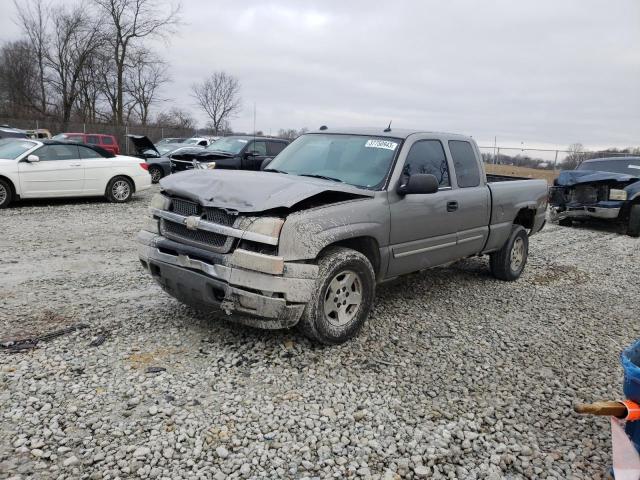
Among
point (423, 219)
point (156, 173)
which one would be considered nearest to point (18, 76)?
point (156, 173)

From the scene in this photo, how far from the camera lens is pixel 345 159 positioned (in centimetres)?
482

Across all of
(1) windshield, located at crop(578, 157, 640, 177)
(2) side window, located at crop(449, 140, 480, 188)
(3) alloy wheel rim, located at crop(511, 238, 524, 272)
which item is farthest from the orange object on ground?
(1) windshield, located at crop(578, 157, 640, 177)

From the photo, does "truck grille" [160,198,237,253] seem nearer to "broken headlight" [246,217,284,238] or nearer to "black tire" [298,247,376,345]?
"broken headlight" [246,217,284,238]

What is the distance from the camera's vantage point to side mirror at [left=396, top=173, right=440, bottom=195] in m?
4.33

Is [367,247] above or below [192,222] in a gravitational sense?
below

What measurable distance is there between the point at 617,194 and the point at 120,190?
460 inches

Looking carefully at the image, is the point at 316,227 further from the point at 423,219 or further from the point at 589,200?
the point at 589,200

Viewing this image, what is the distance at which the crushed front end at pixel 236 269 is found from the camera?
11.6 feet

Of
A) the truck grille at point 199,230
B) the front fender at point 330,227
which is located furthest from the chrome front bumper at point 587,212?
the truck grille at point 199,230

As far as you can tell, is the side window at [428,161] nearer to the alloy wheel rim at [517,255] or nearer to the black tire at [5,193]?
the alloy wheel rim at [517,255]

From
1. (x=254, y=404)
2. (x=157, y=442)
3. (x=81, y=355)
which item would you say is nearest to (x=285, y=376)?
(x=254, y=404)

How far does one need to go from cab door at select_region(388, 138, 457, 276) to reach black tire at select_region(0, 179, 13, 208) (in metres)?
8.94

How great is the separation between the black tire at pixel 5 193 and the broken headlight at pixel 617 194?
1313cm

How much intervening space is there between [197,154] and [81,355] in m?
10.3
